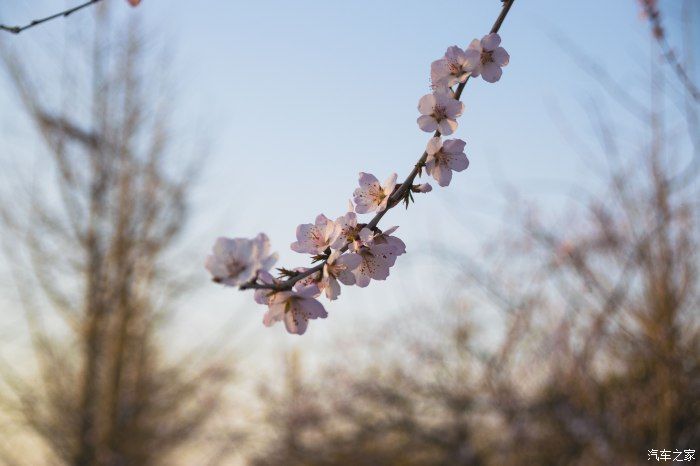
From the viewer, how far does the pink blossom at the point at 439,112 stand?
121 cm

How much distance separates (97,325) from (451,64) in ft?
16.9

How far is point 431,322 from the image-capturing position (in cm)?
715

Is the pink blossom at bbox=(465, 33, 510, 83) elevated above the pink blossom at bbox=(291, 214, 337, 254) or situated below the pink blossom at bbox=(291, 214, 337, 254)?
above

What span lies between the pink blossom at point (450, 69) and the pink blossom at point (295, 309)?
1.81 ft

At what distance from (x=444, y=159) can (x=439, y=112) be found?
11 centimetres

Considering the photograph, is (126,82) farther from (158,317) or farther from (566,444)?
(566,444)

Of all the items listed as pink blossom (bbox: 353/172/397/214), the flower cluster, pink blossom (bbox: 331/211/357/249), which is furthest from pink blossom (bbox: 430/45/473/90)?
pink blossom (bbox: 331/211/357/249)

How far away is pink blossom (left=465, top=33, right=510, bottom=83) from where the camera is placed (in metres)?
1.25

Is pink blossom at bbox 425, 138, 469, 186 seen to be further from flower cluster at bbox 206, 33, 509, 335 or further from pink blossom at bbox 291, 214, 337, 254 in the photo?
pink blossom at bbox 291, 214, 337, 254

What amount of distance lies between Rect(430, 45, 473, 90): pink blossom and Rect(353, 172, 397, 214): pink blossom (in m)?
0.26

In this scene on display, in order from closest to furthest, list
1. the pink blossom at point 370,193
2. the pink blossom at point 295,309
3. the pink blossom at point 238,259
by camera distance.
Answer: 1. the pink blossom at point 238,259
2. the pink blossom at point 295,309
3. the pink blossom at point 370,193

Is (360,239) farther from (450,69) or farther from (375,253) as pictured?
(450,69)

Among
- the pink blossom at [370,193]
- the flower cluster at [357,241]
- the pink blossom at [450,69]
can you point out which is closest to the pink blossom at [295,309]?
the flower cluster at [357,241]

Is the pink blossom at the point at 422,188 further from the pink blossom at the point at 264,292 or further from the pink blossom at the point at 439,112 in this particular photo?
the pink blossom at the point at 264,292
